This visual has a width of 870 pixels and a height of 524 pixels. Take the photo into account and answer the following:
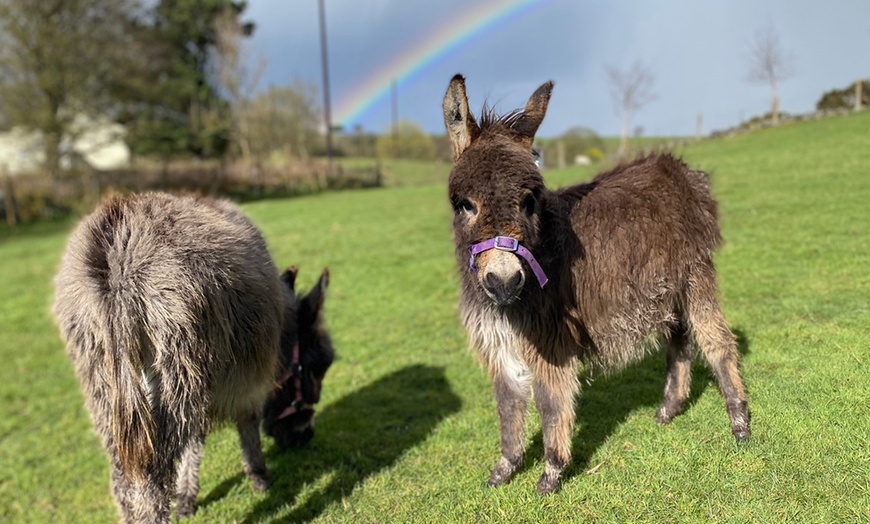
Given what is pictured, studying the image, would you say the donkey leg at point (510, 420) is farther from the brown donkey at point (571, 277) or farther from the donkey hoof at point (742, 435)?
the donkey hoof at point (742, 435)

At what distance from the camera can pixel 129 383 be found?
9.02ft

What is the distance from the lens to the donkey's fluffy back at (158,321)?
2777 millimetres

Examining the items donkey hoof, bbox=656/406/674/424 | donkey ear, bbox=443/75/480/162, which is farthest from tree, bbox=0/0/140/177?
donkey hoof, bbox=656/406/674/424

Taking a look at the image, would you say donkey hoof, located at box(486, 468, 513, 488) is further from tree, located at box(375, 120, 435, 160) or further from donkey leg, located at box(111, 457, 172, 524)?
tree, located at box(375, 120, 435, 160)

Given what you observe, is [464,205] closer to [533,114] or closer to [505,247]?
[505,247]

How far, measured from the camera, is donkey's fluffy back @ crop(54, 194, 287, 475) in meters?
2.78

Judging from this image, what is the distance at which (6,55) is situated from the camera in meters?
24.2

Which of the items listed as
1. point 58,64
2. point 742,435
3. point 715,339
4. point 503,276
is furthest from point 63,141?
point 742,435

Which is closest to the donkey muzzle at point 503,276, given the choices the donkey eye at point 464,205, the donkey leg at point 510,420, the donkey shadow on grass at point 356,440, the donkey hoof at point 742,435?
the donkey eye at point 464,205

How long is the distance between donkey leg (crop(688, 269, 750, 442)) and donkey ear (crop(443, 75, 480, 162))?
1916 millimetres

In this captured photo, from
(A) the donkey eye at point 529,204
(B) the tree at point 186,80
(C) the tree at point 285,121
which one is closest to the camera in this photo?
(A) the donkey eye at point 529,204

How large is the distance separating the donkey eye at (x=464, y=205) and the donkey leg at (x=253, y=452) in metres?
2.70

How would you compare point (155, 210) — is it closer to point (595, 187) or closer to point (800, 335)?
point (595, 187)

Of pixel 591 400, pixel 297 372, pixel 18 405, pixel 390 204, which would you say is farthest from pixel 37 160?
pixel 591 400
